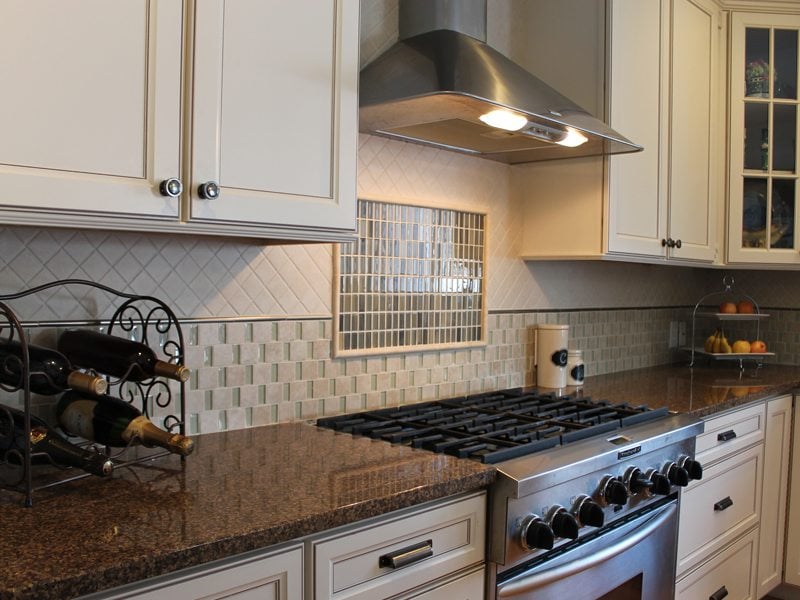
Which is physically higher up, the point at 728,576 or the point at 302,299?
the point at 302,299

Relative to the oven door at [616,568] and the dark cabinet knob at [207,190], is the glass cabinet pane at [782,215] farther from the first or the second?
the dark cabinet knob at [207,190]

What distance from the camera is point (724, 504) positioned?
8.81ft

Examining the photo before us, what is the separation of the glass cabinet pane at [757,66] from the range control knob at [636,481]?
2.17 metres

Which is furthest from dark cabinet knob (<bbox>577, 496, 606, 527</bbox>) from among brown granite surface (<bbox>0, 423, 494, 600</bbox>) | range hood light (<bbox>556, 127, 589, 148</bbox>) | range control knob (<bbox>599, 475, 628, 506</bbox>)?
range hood light (<bbox>556, 127, 589, 148</bbox>)

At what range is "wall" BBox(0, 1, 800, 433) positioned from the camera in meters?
1.67

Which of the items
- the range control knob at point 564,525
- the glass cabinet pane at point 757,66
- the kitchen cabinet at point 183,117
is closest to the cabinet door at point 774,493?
the glass cabinet pane at point 757,66

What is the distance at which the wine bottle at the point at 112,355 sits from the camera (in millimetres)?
1535

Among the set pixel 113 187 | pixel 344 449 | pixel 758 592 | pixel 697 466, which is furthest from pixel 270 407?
pixel 758 592

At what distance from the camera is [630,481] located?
1984mm

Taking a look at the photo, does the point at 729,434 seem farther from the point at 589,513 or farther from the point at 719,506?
the point at 589,513

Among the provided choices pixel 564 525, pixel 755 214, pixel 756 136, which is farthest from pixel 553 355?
pixel 756 136

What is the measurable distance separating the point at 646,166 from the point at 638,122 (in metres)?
0.17

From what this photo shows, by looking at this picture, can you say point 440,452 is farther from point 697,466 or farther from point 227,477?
point 697,466

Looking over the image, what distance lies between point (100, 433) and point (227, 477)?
0.25 metres
